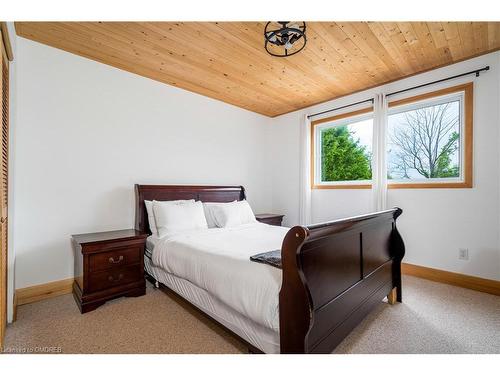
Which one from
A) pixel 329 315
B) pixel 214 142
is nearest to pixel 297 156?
pixel 214 142

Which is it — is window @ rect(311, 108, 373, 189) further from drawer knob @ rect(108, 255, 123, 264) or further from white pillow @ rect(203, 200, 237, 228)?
drawer knob @ rect(108, 255, 123, 264)

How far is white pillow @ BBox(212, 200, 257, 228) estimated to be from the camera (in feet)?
10.1

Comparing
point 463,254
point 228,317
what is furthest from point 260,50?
point 463,254

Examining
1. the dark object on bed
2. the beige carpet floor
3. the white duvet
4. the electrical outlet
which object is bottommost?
the beige carpet floor

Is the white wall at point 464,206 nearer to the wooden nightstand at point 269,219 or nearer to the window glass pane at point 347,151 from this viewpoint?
the window glass pane at point 347,151

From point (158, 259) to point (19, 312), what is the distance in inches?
46.8

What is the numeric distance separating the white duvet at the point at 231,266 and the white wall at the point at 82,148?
3.12 ft

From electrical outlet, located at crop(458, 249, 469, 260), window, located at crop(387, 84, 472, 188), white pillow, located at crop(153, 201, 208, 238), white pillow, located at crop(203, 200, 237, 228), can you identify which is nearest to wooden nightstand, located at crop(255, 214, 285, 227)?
white pillow, located at crop(203, 200, 237, 228)

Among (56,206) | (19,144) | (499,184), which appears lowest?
(56,206)

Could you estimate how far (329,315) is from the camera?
1377mm

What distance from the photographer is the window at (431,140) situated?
2697mm

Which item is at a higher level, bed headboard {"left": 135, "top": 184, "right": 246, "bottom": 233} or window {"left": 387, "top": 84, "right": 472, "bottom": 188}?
window {"left": 387, "top": 84, "right": 472, "bottom": 188}

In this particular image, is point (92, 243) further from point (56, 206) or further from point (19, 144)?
point (19, 144)

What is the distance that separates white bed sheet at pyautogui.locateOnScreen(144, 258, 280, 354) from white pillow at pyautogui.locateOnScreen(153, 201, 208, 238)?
1.54 ft
